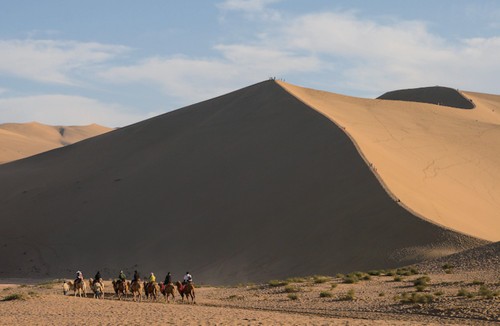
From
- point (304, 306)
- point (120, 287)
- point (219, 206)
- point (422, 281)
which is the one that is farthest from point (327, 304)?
point (219, 206)

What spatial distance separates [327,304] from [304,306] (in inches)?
28.5

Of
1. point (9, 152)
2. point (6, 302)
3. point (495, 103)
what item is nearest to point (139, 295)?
point (6, 302)

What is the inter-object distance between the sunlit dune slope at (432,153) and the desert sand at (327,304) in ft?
29.7

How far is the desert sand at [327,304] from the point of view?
69.0 ft

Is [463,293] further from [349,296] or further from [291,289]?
[291,289]

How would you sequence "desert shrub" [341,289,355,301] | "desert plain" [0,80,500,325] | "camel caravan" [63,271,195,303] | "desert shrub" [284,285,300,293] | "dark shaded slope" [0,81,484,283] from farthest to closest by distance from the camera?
"dark shaded slope" [0,81,484,283]
"desert shrub" [284,285,300,293]
"camel caravan" [63,271,195,303]
"desert shrub" [341,289,355,301]
"desert plain" [0,80,500,325]

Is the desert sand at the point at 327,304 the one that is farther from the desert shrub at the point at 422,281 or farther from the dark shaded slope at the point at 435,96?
the dark shaded slope at the point at 435,96

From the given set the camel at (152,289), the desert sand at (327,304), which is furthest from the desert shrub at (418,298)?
the camel at (152,289)

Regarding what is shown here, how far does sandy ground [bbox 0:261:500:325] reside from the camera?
68.6 feet

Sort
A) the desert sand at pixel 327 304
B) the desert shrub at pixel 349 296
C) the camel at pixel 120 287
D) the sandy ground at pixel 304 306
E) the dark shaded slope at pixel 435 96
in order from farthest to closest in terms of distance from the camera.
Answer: the dark shaded slope at pixel 435 96 < the camel at pixel 120 287 < the desert shrub at pixel 349 296 < the desert sand at pixel 327 304 < the sandy ground at pixel 304 306

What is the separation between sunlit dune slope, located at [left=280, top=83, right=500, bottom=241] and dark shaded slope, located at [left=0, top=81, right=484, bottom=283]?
2.15 metres

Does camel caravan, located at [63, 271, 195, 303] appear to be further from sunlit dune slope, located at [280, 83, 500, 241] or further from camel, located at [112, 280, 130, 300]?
sunlit dune slope, located at [280, 83, 500, 241]

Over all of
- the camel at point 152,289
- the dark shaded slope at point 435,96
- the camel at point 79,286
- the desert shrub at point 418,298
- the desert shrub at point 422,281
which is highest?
the dark shaded slope at point 435,96

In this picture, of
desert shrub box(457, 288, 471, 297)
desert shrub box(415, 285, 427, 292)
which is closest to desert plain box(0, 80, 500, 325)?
desert shrub box(457, 288, 471, 297)
